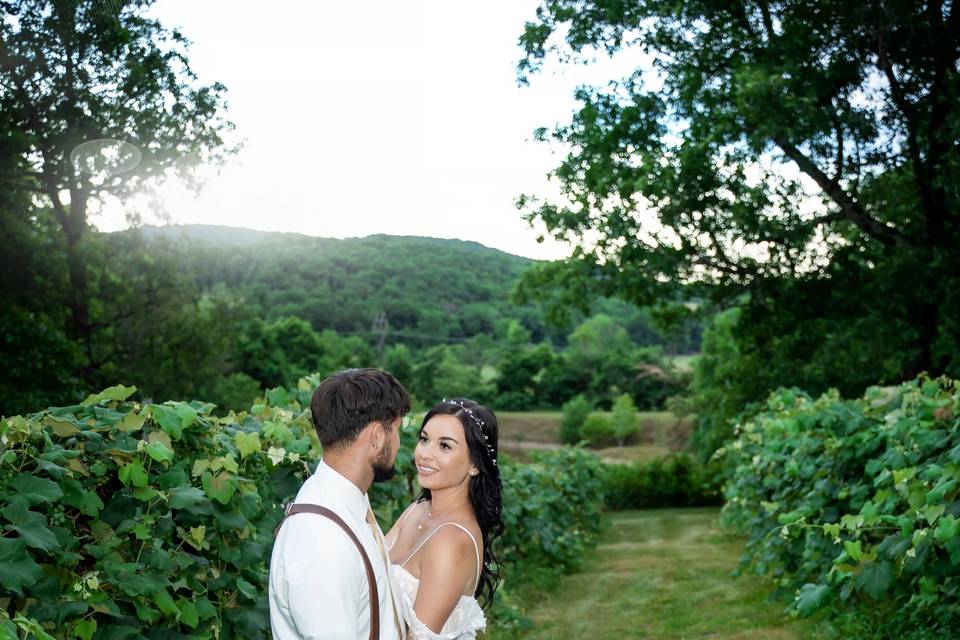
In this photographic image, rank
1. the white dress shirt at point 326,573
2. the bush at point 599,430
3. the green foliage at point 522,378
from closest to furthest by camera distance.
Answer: the white dress shirt at point 326,573
the bush at point 599,430
the green foliage at point 522,378

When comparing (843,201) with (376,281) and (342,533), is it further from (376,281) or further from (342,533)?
(376,281)

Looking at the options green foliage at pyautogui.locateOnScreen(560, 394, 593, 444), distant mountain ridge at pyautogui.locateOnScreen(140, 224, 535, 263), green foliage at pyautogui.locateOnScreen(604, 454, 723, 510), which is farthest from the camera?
distant mountain ridge at pyautogui.locateOnScreen(140, 224, 535, 263)

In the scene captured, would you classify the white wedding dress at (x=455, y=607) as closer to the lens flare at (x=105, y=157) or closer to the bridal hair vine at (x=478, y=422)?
the bridal hair vine at (x=478, y=422)

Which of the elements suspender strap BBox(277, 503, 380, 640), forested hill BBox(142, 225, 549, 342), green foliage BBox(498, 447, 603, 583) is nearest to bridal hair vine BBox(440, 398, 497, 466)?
suspender strap BBox(277, 503, 380, 640)

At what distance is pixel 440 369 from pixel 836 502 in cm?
8659

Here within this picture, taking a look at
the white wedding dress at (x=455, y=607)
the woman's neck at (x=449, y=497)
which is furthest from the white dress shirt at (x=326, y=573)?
the woman's neck at (x=449, y=497)

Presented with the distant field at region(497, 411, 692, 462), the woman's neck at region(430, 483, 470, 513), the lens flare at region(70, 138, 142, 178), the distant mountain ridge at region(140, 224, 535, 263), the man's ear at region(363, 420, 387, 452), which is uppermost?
the distant mountain ridge at region(140, 224, 535, 263)

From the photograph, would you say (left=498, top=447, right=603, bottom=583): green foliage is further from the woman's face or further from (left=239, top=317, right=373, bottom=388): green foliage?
(left=239, top=317, right=373, bottom=388): green foliage

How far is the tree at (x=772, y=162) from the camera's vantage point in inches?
699

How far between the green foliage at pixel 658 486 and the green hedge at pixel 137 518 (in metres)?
21.9

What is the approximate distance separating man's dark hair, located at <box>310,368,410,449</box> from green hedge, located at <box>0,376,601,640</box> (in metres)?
0.90

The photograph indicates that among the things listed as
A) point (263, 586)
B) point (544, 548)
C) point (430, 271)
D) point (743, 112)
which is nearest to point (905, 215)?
point (743, 112)

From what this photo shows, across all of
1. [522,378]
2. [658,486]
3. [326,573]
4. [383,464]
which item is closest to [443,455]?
[383,464]

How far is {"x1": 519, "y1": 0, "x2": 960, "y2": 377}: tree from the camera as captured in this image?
1775 centimetres
